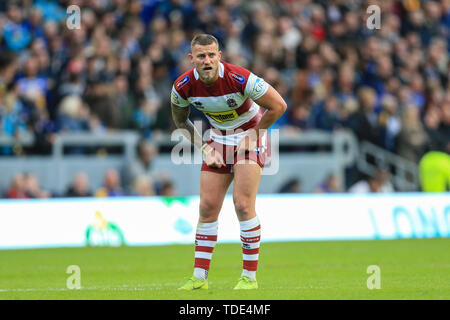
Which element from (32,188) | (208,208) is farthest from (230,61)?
(208,208)

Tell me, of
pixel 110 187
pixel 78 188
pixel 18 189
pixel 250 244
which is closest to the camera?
pixel 250 244

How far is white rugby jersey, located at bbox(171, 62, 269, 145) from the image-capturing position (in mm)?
9078

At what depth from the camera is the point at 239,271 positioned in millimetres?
12102

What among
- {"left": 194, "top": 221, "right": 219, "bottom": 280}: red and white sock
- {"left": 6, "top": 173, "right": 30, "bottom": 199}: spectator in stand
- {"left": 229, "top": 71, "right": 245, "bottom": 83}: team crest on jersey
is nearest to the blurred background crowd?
{"left": 6, "top": 173, "right": 30, "bottom": 199}: spectator in stand

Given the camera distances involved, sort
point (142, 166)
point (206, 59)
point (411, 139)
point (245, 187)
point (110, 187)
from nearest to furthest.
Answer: point (206, 59)
point (245, 187)
point (110, 187)
point (142, 166)
point (411, 139)

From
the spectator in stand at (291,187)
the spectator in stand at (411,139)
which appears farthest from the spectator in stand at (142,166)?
the spectator in stand at (411,139)

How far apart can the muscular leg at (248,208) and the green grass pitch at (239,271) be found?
32 cm

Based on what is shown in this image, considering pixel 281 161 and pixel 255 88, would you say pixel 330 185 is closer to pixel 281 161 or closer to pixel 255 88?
pixel 281 161

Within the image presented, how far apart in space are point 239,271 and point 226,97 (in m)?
3.63

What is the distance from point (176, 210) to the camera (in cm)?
1756

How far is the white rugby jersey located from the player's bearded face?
169mm

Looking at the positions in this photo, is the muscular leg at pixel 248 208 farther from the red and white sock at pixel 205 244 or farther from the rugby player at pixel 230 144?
the red and white sock at pixel 205 244

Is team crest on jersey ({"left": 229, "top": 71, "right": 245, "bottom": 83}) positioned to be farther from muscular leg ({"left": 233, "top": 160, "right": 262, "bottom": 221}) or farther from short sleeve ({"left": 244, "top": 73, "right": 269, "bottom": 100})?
muscular leg ({"left": 233, "top": 160, "right": 262, "bottom": 221})
